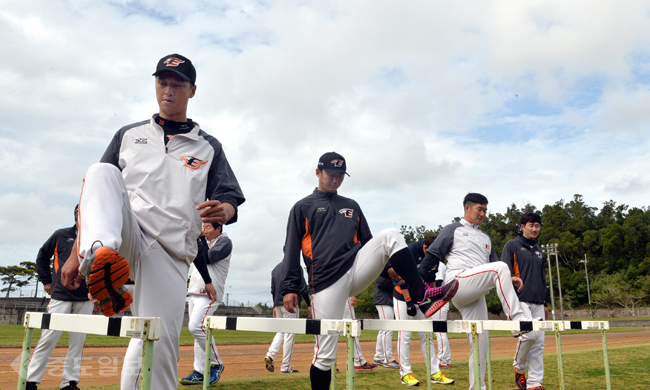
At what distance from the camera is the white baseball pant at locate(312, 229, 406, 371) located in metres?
4.08

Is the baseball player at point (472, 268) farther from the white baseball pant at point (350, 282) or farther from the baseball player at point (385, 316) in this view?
the baseball player at point (385, 316)

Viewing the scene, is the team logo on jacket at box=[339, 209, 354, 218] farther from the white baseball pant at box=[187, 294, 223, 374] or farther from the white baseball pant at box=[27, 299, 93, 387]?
the white baseball pant at box=[27, 299, 93, 387]

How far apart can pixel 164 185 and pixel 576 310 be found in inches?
3012

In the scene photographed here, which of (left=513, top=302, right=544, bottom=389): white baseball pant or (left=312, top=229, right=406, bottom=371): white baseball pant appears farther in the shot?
(left=513, top=302, right=544, bottom=389): white baseball pant

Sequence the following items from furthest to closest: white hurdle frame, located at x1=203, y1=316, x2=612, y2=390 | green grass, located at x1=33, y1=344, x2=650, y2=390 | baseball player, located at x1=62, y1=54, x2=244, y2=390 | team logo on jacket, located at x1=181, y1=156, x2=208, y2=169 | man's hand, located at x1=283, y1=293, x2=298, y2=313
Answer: green grass, located at x1=33, y1=344, x2=650, y2=390 → man's hand, located at x1=283, y1=293, x2=298, y2=313 → white hurdle frame, located at x1=203, y1=316, x2=612, y2=390 → team logo on jacket, located at x1=181, y1=156, x2=208, y2=169 → baseball player, located at x1=62, y1=54, x2=244, y2=390

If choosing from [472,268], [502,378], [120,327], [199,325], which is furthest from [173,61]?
[502,378]

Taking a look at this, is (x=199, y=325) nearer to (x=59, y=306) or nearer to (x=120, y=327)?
(x=59, y=306)

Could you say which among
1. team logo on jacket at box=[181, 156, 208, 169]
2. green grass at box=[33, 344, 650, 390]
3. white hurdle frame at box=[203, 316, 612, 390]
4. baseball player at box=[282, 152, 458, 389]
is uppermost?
team logo on jacket at box=[181, 156, 208, 169]

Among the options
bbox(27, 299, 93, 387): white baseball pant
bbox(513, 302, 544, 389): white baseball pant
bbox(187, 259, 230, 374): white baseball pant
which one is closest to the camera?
bbox(27, 299, 93, 387): white baseball pant

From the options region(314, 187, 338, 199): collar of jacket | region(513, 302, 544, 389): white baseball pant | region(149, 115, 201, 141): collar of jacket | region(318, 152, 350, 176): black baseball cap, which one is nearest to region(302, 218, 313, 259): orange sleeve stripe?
region(314, 187, 338, 199): collar of jacket

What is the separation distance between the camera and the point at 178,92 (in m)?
3.08

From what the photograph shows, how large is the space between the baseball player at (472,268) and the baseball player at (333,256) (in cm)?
109

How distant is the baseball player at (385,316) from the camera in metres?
9.55

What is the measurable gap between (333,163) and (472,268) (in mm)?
2373
